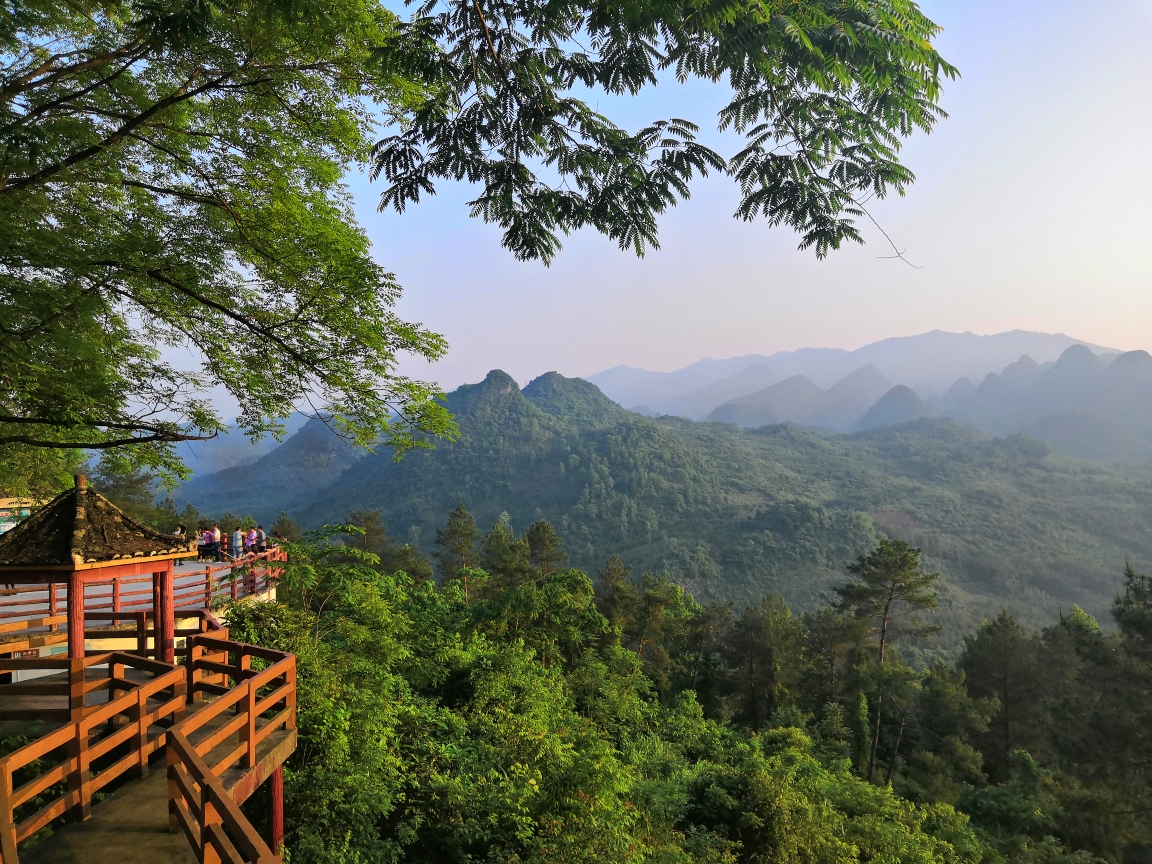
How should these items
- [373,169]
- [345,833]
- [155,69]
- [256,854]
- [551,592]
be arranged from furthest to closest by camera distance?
[551,592], [345,833], [155,69], [373,169], [256,854]

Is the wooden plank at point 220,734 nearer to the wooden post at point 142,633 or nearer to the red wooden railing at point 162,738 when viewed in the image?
the red wooden railing at point 162,738

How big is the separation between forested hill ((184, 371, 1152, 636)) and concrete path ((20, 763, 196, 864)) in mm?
78013

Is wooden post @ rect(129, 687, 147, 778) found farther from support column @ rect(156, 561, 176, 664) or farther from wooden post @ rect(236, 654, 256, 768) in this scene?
support column @ rect(156, 561, 176, 664)

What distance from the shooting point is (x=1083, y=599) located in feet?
283

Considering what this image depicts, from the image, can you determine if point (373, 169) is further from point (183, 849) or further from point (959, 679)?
point (959, 679)

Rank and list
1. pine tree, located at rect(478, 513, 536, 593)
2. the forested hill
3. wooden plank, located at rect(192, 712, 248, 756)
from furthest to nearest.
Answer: the forested hill → pine tree, located at rect(478, 513, 536, 593) → wooden plank, located at rect(192, 712, 248, 756)

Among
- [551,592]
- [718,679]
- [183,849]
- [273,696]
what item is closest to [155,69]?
[273,696]

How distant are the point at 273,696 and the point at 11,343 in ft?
12.7

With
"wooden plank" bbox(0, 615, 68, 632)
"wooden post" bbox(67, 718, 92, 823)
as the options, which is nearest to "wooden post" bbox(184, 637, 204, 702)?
"wooden post" bbox(67, 718, 92, 823)

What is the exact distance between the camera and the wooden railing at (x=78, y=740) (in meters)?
3.16

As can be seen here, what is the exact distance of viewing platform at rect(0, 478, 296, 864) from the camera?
332cm

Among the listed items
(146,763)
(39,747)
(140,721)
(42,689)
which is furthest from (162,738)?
(39,747)

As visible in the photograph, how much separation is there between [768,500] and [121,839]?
128 meters

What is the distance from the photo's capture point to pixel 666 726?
58.4 ft
